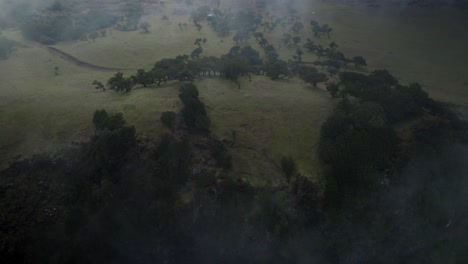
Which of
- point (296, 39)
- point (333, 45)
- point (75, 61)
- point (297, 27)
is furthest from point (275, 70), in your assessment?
point (75, 61)

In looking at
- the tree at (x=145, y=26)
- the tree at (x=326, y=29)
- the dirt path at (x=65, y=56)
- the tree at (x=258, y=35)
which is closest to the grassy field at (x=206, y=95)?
the dirt path at (x=65, y=56)

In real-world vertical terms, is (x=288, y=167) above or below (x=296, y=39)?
below

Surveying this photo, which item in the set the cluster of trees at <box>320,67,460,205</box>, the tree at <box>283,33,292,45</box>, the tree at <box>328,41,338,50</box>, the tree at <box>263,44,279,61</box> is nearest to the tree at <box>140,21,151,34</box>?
the tree at <box>263,44,279,61</box>

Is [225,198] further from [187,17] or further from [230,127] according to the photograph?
[187,17]

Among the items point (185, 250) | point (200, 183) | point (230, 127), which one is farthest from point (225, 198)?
point (230, 127)

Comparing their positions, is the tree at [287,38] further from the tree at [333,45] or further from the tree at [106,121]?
the tree at [106,121]

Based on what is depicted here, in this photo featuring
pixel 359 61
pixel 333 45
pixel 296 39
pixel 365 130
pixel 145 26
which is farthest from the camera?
pixel 145 26

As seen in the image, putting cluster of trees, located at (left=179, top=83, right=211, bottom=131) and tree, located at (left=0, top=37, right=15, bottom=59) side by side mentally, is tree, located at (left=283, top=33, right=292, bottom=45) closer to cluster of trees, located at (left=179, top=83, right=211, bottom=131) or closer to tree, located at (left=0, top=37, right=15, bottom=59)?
cluster of trees, located at (left=179, top=83, right=211, bottom=131)

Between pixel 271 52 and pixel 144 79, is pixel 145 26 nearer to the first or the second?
pixel 271 52
